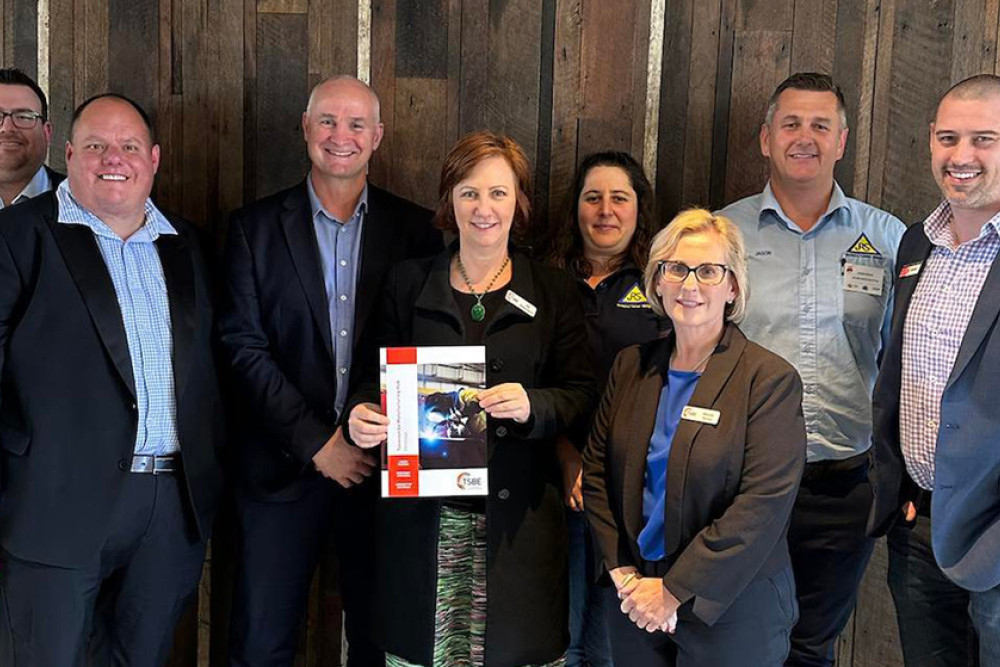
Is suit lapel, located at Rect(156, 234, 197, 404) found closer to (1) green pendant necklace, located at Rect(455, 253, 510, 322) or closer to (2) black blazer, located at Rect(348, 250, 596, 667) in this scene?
(2) black blazer, located at Rect(348, 250, 596, 667)

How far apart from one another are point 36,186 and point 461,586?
1954 millimetres

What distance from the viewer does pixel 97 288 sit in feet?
8.80

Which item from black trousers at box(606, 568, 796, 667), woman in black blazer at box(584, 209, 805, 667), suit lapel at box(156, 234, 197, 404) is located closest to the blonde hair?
woman in black blazer at box(584, 209, 805, 667)

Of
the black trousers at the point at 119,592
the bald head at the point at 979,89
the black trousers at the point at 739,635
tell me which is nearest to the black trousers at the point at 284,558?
the black trousers at the point at 119,592

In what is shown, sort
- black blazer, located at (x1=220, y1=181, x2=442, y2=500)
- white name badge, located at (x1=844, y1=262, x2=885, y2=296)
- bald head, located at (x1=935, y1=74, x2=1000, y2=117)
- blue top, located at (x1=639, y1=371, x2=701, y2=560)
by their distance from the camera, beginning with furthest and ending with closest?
white name badge, located at (x1=844, y1=262, x2=885, y2=296), black blazer, located at (x1=220, y1=181, x2=442, y2=500), bald head, located at (x1=935, y1=74, x2=1000, y2=117), blue top, located at (x1=639, y1=371, x2=701, y2=560)

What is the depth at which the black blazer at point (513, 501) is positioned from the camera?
8.22 feet

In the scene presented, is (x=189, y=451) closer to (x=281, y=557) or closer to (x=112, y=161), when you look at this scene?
(x=281, y=557)

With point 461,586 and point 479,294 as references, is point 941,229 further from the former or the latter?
point 461,586

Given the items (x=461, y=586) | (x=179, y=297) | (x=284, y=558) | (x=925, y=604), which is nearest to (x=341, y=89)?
(x=179, y=297)

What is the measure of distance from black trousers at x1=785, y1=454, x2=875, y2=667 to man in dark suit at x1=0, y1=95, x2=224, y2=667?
1851 mm

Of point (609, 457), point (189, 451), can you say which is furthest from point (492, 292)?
point (189, 451)

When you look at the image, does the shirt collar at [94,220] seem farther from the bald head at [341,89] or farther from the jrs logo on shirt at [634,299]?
the jrs logo on shirt at [634,299]

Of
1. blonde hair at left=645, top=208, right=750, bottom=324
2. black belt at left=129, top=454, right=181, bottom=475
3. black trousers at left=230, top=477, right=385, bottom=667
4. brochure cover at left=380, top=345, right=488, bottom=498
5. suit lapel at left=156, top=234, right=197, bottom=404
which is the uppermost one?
blonde hair at left=645, top=208, right=750, bottom=324

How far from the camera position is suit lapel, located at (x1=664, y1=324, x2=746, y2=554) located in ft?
7.54
